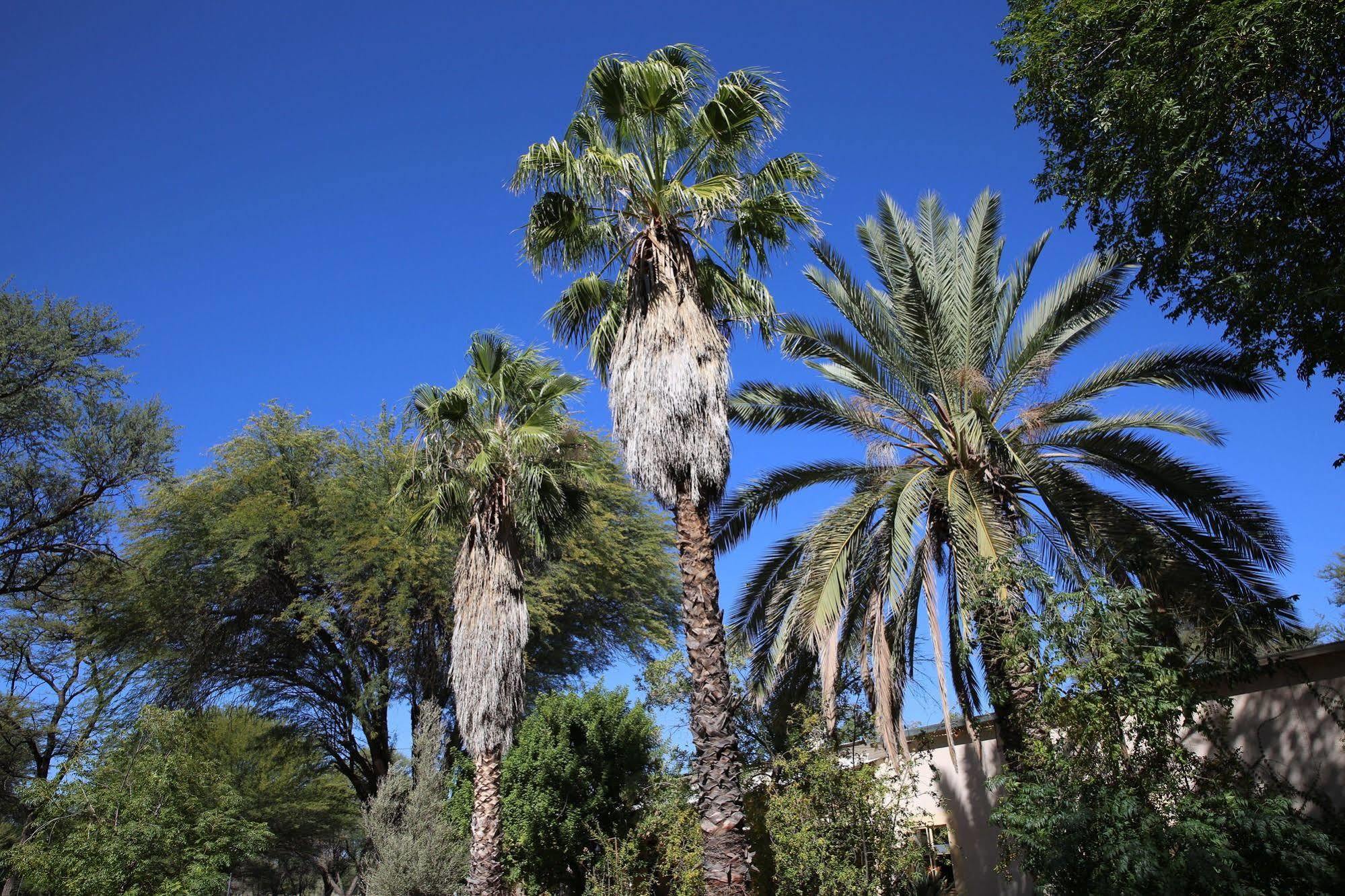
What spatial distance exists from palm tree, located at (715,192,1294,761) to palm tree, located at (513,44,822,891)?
1402 mm

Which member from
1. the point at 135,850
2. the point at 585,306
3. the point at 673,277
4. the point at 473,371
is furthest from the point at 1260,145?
the point at 135,850

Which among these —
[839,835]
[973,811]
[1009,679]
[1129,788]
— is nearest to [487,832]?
[839,835]

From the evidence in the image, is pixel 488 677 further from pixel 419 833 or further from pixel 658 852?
pixel 658 852

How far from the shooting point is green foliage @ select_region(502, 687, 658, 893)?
17.1m

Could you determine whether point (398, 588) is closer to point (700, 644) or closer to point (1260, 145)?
point (700, 644)

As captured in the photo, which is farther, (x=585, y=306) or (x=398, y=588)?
(x=398, y=588)

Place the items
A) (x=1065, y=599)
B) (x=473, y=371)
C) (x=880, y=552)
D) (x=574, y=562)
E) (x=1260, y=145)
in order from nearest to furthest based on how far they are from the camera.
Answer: (x=1260, y=145)
(x=1065, y=599)
(x=880, y=552)
(x=473, y=371)
(x=574, y=562)

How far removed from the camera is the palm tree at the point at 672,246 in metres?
10.7

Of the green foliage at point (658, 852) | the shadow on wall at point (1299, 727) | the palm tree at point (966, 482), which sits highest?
the palm tree at point (966, 482)

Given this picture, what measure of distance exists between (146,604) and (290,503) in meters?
4.02

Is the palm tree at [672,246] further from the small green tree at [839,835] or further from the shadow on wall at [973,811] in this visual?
the shadow on wall at [973,811]

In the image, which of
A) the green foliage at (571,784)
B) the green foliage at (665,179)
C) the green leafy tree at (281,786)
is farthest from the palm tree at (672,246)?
the green leafy tree at (281,786)

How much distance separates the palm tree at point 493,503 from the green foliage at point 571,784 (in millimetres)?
3547

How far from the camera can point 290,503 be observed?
23.3 m
